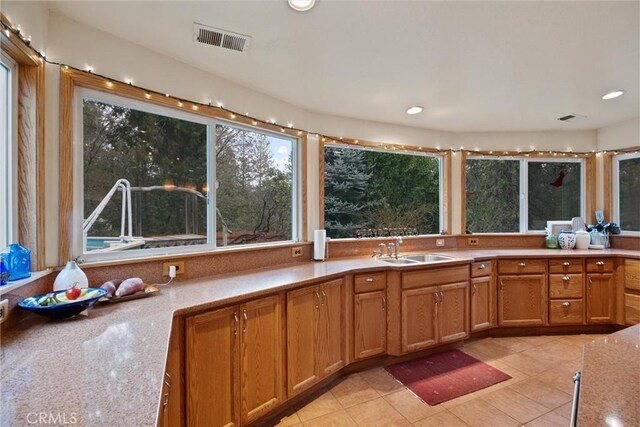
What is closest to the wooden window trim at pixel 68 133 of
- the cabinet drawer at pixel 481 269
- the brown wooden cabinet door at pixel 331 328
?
→ the brown wooden cabinet door at pixel 331 328

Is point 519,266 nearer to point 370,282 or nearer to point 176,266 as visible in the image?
point 370,282

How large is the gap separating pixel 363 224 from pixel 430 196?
3.53 feet

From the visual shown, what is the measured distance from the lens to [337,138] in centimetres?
324

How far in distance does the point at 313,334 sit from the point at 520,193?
11.3ft

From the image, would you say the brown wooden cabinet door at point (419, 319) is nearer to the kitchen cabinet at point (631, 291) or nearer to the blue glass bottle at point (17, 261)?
the kitchen cabinet at point (631, 291)

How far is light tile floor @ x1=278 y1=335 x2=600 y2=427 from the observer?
78.4 inches

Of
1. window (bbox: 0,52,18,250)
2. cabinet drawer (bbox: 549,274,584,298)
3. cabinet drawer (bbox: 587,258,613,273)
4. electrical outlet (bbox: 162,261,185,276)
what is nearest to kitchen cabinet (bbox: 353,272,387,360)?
electrical outlet (bbox: 162,261,185,276)

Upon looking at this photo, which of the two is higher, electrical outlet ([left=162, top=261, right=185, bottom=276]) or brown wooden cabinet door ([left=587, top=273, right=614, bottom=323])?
electrical outlet ([left=162, top=261, right=185, bottom=276])

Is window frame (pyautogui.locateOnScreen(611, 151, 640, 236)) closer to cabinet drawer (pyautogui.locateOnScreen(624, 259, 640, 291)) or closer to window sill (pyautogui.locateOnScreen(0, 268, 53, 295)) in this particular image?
cabinet drawer (pyautogui.locateOnScreen(624, 259, 640, 291))

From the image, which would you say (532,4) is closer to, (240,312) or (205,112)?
(205,112)

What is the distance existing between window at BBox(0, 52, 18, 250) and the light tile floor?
192 centimetres

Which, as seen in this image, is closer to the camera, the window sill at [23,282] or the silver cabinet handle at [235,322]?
the window sill at [23,282]

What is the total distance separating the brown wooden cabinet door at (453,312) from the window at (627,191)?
243 centimetres

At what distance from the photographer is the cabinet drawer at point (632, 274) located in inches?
123
